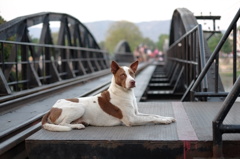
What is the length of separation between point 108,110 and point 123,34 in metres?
123

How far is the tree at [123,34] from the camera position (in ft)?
403

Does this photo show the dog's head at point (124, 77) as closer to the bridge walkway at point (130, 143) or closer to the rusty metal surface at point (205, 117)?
the bridge walkway at point (130, 143)

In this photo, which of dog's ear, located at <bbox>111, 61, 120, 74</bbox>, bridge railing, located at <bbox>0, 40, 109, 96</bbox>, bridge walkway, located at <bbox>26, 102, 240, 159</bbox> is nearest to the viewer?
bridge walkway, located at <bbox>26, 102, 240, 159</bbox>

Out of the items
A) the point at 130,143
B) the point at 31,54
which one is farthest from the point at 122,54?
the point at 130,143

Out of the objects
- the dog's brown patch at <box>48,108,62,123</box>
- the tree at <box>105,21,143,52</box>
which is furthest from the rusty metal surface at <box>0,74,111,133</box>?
the tree at <box>105,21,143,52</box>

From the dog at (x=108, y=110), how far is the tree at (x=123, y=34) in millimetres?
116609

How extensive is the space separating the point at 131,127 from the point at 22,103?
3.13m

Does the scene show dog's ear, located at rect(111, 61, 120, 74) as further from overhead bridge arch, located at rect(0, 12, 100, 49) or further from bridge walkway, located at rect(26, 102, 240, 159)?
overhead bridge arch, located at rect(0, 12, 100, 49)

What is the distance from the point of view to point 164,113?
15.3 ft

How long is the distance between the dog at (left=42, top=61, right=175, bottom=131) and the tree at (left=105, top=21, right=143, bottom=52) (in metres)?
117

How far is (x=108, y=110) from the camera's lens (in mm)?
3850

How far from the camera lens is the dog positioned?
3789 millimetres

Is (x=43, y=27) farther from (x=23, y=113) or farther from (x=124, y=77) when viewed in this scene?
(x=124, y=77)

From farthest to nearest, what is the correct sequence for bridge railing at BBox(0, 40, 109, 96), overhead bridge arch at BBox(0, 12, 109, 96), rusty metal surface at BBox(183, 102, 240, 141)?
overhead bridge arch at BBox(0, 12, 109, 96) < bridge railing at BBox(0, 40, 109, 96) < rusty metal surface at BBox(183, 102, 240, 141)
